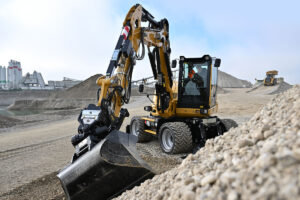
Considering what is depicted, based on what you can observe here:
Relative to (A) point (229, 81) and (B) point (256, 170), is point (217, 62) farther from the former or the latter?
(A) point (229, 81)

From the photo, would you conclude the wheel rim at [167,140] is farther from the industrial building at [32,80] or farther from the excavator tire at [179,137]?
the industrial building at [32,80]

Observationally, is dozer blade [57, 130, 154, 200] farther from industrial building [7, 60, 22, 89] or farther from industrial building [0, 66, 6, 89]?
industrial building [0, 66, 6, 89]

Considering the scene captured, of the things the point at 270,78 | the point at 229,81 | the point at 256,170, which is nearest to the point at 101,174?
the point at 256,170

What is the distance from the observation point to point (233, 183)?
1371mm

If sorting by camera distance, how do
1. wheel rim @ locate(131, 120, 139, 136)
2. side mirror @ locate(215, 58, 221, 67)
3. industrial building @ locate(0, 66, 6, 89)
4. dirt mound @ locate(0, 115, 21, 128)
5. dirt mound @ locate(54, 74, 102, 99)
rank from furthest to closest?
1. industrial building @ locate(0, 66, 6, 89)
2. dirt mound @ locate(54, 74, 102, 99)
3. dirt mound @ locate(0, 115, 21, 128)
4. wheel rim @ locate(131, 120, 139, 136)
5. side mirror @ locate(215, 58, 221, 67)

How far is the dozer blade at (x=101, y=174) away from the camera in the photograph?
284 centimetres

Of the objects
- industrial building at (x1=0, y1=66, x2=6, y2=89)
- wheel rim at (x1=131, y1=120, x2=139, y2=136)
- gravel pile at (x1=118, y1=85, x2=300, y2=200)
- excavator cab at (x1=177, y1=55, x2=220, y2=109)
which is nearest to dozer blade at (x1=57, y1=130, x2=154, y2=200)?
gravel pile at (x1=118, y1=85, x2=300, y2=200)

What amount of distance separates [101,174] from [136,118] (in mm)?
4026

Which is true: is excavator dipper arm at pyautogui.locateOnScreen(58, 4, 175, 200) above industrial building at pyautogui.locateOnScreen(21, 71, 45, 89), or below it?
below

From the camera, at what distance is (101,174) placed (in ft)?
9.34

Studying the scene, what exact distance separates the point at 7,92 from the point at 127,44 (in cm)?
4906

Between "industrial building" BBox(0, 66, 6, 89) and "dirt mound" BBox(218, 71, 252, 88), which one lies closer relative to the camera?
"industrial building" BBox(0, 66, 6, 89)

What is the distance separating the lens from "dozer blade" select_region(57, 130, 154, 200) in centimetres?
284

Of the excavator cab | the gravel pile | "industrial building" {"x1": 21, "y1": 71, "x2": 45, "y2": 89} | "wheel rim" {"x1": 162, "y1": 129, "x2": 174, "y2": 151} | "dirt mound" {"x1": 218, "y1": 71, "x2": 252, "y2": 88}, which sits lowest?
"wheel rim" {"x1": 162, "y1": 129, "x2": 174, "y2": 151}
